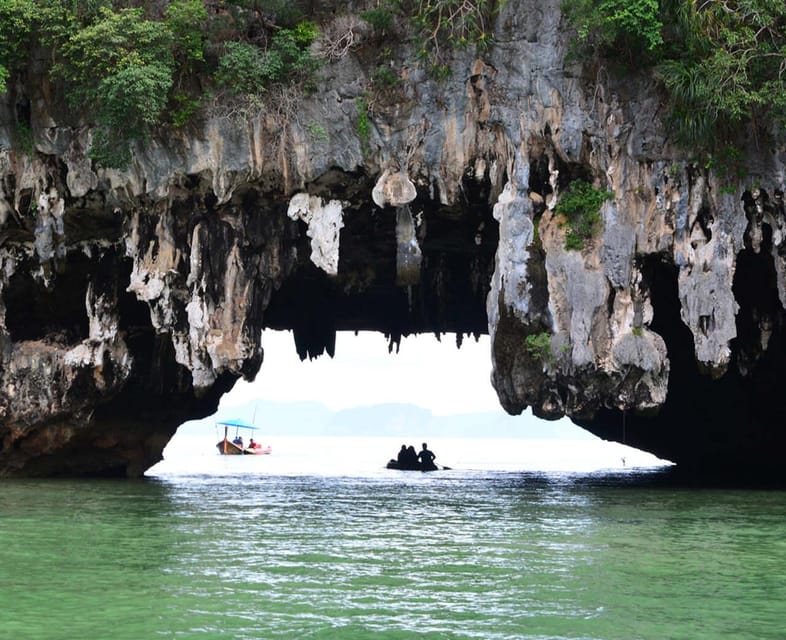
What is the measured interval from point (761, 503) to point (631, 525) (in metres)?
5.26

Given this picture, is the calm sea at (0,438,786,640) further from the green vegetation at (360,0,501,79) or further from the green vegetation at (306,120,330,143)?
the green vegetation at (360,0,501,79)

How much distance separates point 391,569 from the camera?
1121 cm

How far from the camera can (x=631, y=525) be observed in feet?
50.5

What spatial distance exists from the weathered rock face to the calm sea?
3.35m

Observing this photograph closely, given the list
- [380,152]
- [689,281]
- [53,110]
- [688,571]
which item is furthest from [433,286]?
[688,571]

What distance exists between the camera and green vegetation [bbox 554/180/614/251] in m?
20.0

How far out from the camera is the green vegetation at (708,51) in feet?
59.9

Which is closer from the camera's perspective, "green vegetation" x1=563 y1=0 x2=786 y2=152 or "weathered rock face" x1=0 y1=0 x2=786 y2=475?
"green vegetation" x1=563 y1=0 x2=786 y2=152

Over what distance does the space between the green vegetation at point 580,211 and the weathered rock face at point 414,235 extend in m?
0.16

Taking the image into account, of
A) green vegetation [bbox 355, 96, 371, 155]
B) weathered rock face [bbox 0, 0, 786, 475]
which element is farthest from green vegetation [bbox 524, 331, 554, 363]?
green vegetation [bbox 355, 96, 371, 155]

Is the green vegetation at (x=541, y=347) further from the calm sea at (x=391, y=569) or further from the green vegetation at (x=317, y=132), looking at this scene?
the green vegetation at (x=317, y=132)

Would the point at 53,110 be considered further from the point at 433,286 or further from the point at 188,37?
the point at 433,286

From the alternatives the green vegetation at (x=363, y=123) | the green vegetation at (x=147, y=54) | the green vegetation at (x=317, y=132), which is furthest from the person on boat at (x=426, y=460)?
the green vegetation at (x=147, y=54)

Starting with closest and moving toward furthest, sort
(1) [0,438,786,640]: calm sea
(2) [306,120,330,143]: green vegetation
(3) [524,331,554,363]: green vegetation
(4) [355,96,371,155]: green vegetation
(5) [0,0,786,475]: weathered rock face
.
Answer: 1. (1) [0,438,786,640]: calm sea
2. (3) [524,331,554,363]: green vegetation
3. (5) [0,0,786,475]: weathered rock face
4. (2) [306,120,330,143]: green vegetation
5. (4) [355,96,371,155]: green vegetation
